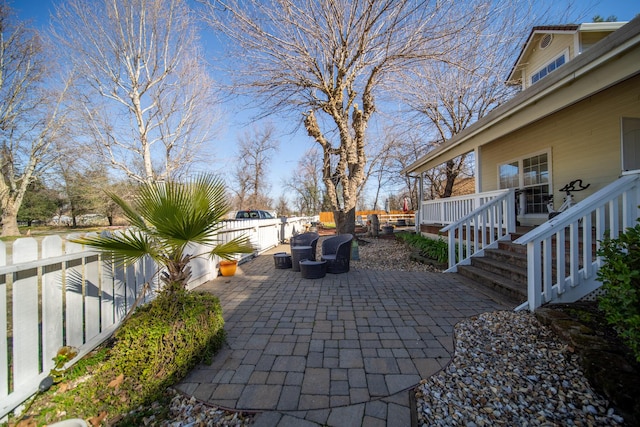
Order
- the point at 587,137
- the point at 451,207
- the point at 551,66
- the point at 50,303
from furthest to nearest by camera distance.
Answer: the point at 551,66
the point at 451,207
the point at 587,137
the point at 50,303

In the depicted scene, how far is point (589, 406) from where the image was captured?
168 centimetres

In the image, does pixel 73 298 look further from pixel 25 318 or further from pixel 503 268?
pixel 503 268

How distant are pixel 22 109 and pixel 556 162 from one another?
22.3 metres

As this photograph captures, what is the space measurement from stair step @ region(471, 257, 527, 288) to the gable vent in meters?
7.66

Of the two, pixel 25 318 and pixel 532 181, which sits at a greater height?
pixel 532 181

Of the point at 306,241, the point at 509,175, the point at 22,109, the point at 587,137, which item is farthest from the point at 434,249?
the point at 22,109

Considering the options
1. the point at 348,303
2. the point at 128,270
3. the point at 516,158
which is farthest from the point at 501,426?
the point at 516,158

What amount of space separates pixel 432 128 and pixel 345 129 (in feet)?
21.6

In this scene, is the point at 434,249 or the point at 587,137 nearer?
the point at 587,137

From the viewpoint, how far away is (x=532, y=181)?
6.77 metres

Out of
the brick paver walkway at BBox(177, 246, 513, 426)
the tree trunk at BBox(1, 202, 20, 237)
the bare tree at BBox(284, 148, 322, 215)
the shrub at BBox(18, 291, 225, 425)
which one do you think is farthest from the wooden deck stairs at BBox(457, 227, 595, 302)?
the bare tree at BBox(284, 148, 322, 215)

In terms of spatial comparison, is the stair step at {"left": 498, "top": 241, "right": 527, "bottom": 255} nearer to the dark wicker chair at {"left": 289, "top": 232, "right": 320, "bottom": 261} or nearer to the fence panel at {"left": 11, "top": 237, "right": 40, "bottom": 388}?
the dark wicker chair at {"left": 289, "top": 232, "right": 320, "bottom": 261}

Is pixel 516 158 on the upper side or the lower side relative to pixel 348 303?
upper

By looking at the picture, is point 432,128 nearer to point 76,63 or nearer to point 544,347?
point 544,347
